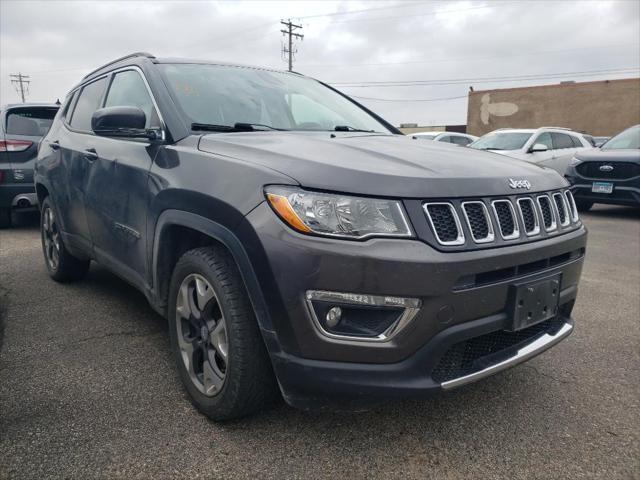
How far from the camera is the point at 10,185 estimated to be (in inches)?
263

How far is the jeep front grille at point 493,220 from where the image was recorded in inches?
72.1

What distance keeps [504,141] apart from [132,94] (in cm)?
911

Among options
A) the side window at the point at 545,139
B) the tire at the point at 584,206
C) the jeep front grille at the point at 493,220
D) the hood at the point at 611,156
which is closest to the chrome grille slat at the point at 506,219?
the jeep front grille at the point at 493,220

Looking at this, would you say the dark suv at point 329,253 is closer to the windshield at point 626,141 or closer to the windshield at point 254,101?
the windshield at point 254,101

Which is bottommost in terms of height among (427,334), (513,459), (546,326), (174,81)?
(513,459)

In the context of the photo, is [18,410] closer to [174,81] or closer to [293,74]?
[174,81]

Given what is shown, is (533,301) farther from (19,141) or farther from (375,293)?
(19,141)

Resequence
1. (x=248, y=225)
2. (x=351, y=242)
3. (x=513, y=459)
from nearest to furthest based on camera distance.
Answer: (x=351, y=242) < (x=248, y=225) < (x=513, y=459)

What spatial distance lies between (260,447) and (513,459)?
3.31 ft

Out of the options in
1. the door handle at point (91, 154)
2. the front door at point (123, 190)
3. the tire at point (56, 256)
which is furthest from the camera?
the tire at point (56, 256)

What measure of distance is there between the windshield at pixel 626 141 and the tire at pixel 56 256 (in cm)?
876

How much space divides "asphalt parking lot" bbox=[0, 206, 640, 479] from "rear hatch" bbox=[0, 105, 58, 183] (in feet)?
13.6

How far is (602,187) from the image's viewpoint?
8.43 meters

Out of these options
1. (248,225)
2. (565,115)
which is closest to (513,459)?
(248,225)
